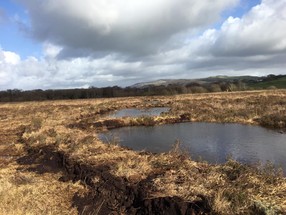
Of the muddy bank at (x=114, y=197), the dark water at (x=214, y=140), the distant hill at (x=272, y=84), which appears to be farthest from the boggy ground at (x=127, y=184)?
the distant hill at (x=272, y=84)

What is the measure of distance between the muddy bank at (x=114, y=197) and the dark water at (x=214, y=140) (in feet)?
14.3

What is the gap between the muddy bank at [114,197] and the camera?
9.23 m

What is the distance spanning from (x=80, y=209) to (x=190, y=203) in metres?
3.18

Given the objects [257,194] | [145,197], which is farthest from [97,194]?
[257,194]

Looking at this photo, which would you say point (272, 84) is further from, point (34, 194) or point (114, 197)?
point (34, 194)

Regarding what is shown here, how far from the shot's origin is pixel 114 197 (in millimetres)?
10688

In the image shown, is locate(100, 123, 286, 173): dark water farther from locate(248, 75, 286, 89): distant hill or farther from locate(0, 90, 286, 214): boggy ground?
locate(248, 75, 286, 89): distant hill

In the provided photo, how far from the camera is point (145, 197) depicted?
10.2 meters

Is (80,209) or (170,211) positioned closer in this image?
(170,211)

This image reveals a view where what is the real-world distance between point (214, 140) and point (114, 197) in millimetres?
11406

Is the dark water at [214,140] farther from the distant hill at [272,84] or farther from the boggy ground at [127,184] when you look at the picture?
the distant hill at [272,84]

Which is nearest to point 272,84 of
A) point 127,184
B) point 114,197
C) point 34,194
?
point 127,184

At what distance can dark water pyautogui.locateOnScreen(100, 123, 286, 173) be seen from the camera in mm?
16438

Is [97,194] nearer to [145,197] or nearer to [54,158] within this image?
[145,197]
